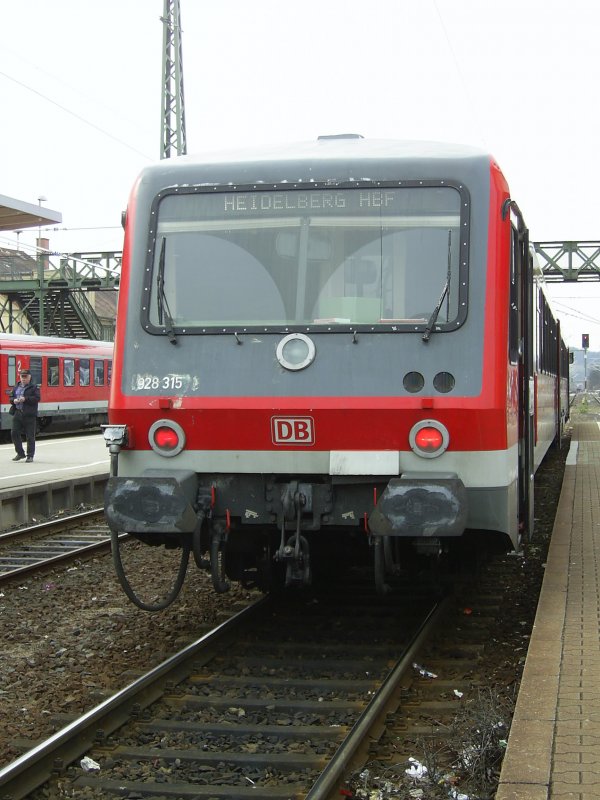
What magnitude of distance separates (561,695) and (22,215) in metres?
13.9

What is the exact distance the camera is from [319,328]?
634cm

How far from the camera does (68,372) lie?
33312 millimetres

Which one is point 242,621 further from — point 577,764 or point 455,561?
point 577,764

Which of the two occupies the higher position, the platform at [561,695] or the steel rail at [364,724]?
the platform at [561,695]

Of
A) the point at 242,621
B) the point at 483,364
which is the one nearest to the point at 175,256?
the point at 483,364

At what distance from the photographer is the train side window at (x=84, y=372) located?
34344 mm

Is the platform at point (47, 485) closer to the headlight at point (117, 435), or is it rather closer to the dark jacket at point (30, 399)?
the dark jacket at point (30, 399)

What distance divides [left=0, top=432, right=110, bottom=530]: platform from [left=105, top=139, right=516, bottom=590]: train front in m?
7.58

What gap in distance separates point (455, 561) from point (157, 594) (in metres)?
2.78

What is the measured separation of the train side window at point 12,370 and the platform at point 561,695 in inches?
891

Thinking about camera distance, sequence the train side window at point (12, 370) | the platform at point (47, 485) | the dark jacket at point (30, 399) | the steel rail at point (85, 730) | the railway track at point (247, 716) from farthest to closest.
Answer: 1. the train side window at point (12, 370)
2. the dark jacket at point (30, 399)
3. the platform at point (47, 485)
4. the railway track at point (247, 716)
5. the steel rail at point (85, 730)

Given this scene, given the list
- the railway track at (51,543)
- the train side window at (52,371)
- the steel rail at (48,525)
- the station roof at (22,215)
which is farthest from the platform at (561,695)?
the train side window at (52,371)

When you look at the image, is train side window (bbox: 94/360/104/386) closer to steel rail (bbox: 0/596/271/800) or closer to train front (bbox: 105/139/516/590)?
train front (bbox: 105/139/516/590)

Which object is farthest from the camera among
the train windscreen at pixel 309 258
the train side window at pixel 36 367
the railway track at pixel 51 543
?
the train side window at pixel 36 367
